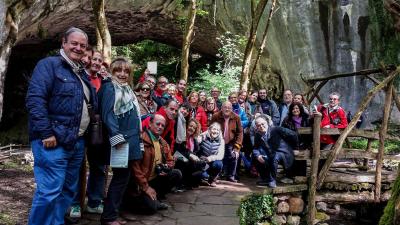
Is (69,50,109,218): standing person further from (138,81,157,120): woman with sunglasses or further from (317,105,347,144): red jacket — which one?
(317,105,347,144): red jacket

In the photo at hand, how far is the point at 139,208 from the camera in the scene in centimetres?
497

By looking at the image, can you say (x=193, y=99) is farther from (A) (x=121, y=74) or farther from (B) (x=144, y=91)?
(A) (x=121, y=74)

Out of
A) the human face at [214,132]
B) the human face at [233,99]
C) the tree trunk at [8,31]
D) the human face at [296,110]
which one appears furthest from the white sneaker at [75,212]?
the human face at [233,99]

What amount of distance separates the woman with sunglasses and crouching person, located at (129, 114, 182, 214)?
0.22 meters

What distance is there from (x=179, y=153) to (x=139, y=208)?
1569mm

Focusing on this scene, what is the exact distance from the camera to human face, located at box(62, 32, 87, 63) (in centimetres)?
363

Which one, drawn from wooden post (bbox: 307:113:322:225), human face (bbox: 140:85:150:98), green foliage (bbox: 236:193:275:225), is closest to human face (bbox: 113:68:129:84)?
human face (bbox: 140:85:150:98)

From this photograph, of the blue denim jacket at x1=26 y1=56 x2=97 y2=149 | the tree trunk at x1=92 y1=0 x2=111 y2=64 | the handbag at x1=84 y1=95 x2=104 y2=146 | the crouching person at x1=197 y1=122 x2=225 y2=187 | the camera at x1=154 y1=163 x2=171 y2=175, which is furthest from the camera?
the tree trunk at x1=92 y1=0 x2=111 y2=64

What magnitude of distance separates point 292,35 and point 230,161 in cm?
995

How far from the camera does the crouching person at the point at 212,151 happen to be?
7066 millimetres

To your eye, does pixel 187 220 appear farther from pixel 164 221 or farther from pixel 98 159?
pixel 98 159

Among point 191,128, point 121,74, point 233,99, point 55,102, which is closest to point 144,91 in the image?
point 191,128

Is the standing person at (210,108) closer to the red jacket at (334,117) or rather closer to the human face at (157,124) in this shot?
the red jacket at (334,117)

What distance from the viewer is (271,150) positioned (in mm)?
7254
